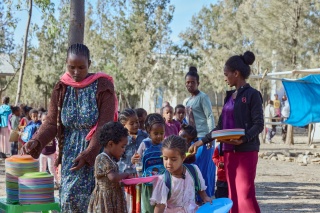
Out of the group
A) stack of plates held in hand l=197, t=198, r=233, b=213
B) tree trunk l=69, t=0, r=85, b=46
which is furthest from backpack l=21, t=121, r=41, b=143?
stack of plates held in hand l=197, t=198, r=233, b=213

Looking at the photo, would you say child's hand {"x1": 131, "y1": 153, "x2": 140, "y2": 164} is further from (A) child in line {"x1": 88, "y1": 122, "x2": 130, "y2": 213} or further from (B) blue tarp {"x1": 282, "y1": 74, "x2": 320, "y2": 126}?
(B) blue tarp {"x1": 282, "y1": 74, "x2": 320, "y2": 126}

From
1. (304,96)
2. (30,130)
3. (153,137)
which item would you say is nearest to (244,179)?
(153,137)

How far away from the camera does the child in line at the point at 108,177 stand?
430 centimetres

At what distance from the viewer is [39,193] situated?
501 cm

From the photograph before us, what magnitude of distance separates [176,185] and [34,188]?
125 cm

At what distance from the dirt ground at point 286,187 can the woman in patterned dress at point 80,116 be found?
413 centimetres

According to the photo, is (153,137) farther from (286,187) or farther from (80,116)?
(286,187)

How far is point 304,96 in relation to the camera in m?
12.6

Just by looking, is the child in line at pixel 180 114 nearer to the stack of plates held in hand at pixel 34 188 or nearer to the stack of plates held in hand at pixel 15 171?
the stack of plates held in hand at pixel 15 171

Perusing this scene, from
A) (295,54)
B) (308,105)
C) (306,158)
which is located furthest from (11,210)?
A: (295,54)

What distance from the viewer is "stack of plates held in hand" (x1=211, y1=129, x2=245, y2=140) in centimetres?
501

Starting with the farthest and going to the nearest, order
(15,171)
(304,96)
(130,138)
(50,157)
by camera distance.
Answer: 1. (304,96)
2. (50,157)
3. (130,138)
4. (15,171)

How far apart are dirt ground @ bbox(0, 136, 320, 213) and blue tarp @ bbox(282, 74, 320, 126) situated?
1.32 meters

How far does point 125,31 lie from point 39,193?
3150 cm
